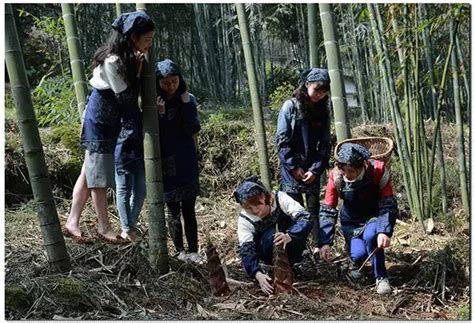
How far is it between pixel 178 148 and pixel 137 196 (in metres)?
0.27

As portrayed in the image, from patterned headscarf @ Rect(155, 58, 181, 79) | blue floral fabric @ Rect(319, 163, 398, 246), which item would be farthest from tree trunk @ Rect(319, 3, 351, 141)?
patterned headscarf @ Rect(155, 58, 181, 79)

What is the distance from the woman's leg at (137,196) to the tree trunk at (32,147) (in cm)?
42

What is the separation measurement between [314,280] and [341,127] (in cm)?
73

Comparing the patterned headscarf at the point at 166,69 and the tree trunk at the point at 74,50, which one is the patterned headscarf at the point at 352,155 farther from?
the tree trunk at the point at 74,50

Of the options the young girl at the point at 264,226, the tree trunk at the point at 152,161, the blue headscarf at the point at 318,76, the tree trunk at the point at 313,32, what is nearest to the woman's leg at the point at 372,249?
the young girl at the point at 264,226

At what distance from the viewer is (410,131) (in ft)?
11.4

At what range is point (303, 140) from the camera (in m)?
2.64

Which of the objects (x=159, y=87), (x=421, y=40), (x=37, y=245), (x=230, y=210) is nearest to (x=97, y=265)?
(x=37, y=245)

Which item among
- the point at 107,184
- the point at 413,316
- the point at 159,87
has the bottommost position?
the point at 413,316

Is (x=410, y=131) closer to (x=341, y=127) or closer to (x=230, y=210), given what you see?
(x=341, y=127)

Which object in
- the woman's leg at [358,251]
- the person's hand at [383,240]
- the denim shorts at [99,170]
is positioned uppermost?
the denim shorts at [99,170]

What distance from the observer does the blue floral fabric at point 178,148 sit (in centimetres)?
249

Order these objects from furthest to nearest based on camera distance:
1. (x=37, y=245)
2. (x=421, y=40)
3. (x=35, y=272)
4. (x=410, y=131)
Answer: (x=421, y=40), (x=410, y=131), (x=37, y=245), (x=35, y=272)

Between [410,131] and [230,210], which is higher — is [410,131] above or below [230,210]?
above
